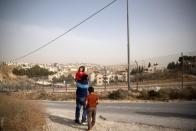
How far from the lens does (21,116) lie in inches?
410

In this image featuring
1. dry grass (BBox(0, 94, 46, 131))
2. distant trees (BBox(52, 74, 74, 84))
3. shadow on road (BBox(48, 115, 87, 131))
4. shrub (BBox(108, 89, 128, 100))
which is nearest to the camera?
dry grass (BBox(0, 94, 46, 131))

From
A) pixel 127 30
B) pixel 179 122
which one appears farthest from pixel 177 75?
pixel 179 122

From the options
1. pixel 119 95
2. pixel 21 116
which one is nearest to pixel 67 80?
pixel 119 95

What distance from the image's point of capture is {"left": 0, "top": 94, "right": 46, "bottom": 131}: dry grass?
33.1 ft

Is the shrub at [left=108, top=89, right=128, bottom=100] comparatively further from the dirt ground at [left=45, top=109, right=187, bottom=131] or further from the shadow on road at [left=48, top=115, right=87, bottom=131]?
the dirt ground at [left=45, top=109, right=187, bottom=131]

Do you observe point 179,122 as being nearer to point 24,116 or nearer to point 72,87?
point 24,116

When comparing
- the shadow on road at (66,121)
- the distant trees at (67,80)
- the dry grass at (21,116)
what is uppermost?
the distant trees at (67,80)

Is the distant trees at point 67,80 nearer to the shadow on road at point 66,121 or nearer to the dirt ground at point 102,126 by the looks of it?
the shadow on road at point 66,121

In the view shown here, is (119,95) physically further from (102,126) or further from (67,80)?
(67,80)

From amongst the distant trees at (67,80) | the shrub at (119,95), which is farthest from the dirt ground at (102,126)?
the distant trees at (67,80)

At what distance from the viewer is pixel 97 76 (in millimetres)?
55281

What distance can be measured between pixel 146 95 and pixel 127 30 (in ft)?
18.9

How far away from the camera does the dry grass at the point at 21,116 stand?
33.1 ft

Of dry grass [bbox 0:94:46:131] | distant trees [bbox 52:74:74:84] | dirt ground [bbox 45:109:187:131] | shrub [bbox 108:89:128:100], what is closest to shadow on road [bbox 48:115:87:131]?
dirt ground [bbox 45:109:187:131]
